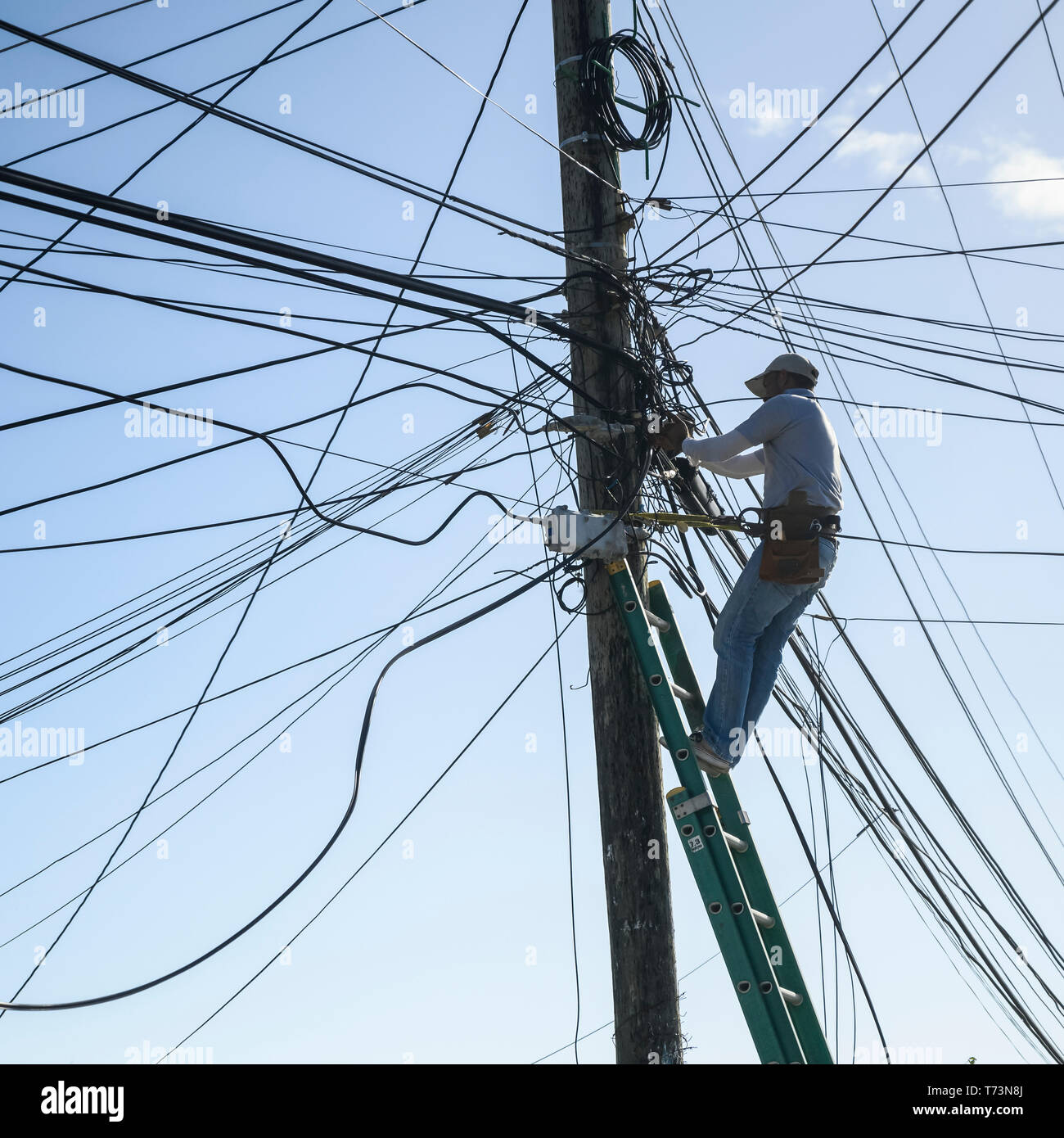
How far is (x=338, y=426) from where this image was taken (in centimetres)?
662

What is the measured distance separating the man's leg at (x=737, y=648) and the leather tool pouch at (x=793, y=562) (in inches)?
3.1

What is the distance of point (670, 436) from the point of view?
592cm

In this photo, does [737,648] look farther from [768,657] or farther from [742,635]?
[768,657]

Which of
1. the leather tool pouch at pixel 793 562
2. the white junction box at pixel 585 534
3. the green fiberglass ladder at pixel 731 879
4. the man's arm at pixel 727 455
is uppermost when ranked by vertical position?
the man's arm at pixel 727 455

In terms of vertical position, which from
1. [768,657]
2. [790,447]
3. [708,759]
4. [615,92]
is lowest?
[708,759]

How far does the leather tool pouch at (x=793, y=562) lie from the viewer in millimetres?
5430

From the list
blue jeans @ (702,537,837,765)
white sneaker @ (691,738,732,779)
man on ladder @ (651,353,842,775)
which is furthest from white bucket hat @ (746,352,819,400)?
white sneaker @ (691,738,732,779)

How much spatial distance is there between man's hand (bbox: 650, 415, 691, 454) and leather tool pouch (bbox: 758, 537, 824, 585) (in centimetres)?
76

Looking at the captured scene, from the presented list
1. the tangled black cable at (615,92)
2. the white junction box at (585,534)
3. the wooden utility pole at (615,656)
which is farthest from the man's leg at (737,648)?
the tangled black cable at (615,92)

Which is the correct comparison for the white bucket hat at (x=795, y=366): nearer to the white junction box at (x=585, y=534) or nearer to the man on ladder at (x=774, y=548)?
the man on ladder at (x=774, y=548)

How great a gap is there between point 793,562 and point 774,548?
0.11 metres

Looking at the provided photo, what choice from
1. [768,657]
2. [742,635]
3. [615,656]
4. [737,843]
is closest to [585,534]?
[615,656]

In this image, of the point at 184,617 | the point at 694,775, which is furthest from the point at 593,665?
the point at 184,617
